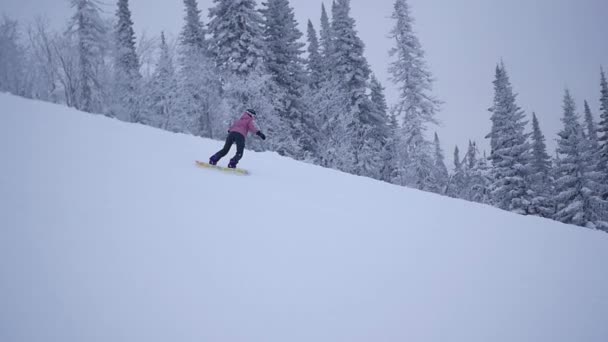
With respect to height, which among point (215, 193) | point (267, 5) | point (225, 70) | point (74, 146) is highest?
point (267, 5)

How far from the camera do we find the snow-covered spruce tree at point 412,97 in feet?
79.2

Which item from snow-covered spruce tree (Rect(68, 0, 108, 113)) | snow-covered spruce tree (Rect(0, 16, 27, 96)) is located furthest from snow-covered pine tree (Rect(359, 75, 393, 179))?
snow-covered spruce tree (Rect(0, 16, 27, 96))

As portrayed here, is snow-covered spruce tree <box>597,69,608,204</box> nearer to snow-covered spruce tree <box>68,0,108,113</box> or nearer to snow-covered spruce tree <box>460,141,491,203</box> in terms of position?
snow-covered spruce tree <box>460,141,491,203</box>

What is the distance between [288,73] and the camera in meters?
25.6

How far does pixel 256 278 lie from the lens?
383cm

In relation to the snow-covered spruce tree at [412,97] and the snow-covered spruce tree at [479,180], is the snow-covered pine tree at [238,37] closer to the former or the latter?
the snow-covered spruce tree at [412,97]

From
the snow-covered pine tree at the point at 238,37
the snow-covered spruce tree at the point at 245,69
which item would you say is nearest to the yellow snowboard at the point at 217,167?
the snow-covered spruce tree at the point at 245,69

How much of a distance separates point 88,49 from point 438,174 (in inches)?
1092

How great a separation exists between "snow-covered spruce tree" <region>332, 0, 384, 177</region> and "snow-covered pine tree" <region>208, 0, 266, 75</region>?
5984 mm

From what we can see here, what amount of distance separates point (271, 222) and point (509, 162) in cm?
2615

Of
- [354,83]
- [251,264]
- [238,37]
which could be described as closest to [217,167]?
[251,264]

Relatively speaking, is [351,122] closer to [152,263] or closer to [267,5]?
[267,5]

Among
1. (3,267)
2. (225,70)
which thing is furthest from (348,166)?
(3,267)

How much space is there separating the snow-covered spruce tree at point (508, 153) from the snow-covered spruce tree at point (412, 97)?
19.7 feet
